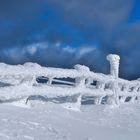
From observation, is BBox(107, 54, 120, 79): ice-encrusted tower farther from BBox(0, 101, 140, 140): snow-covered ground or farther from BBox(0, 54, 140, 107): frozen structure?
BBox(0, 101, 140, 140): snow-covered ground

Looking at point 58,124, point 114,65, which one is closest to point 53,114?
point 58,124

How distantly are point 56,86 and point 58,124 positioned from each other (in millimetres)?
3144

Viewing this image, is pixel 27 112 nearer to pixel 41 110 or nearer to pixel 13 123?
pixel 41 110

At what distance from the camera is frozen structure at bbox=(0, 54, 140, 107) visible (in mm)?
8780

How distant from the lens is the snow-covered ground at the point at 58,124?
6492 millimetres

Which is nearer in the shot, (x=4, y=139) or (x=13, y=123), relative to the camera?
(x=4, y=139)

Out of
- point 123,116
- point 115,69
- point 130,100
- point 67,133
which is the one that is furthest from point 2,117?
point 130,100

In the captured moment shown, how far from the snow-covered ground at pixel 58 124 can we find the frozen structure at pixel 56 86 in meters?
0.31

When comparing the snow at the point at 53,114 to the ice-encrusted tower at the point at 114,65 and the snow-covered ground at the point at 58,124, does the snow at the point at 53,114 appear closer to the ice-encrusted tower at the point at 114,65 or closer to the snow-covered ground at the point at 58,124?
the snow-covered ground at the point at 58,124

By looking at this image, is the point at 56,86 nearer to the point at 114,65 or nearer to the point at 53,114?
the point at 53,114

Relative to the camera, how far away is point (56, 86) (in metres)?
11.0

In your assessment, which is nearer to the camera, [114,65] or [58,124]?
[58,124]

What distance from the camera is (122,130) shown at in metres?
8.62

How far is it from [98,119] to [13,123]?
3.48 meters
